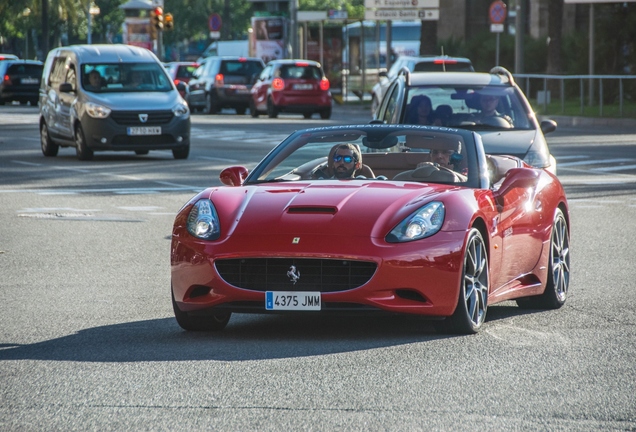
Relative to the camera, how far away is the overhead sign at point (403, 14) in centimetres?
5006

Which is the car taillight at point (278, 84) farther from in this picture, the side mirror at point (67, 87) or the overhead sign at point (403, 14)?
the side mirror at point (67, 87)

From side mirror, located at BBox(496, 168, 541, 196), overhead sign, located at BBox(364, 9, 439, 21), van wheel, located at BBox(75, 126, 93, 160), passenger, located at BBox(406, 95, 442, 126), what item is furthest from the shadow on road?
overhead sign, located at BBox(364, 9, 439, 21)

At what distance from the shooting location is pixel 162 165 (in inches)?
910

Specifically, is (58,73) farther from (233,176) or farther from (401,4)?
(401,4)

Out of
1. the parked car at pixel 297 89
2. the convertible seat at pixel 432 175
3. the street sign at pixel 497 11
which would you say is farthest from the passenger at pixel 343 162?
the street sign at pixel 497 11

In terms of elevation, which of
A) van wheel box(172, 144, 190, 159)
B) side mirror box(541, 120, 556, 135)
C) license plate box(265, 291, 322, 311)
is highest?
side mirror box(541, 120, 556, 135)

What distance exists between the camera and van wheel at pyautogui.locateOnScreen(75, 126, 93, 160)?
23.7 metres

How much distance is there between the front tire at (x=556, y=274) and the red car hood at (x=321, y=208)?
1301 mm

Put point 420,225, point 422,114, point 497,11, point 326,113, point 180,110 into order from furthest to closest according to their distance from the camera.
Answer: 1. point 497,11
2. point 326,113
3. point 180,110
4. point 422,114
5. point 420,225

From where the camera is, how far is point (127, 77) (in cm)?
2434

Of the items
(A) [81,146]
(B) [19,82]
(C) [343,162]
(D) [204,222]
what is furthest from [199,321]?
(B) [19,82]

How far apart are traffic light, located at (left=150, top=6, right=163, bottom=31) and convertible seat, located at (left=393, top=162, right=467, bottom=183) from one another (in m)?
38.9

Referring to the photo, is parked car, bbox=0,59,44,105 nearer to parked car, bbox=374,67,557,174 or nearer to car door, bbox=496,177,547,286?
parked car, bbox=374,67,557,174

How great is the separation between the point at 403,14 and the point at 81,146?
92.4 feet
